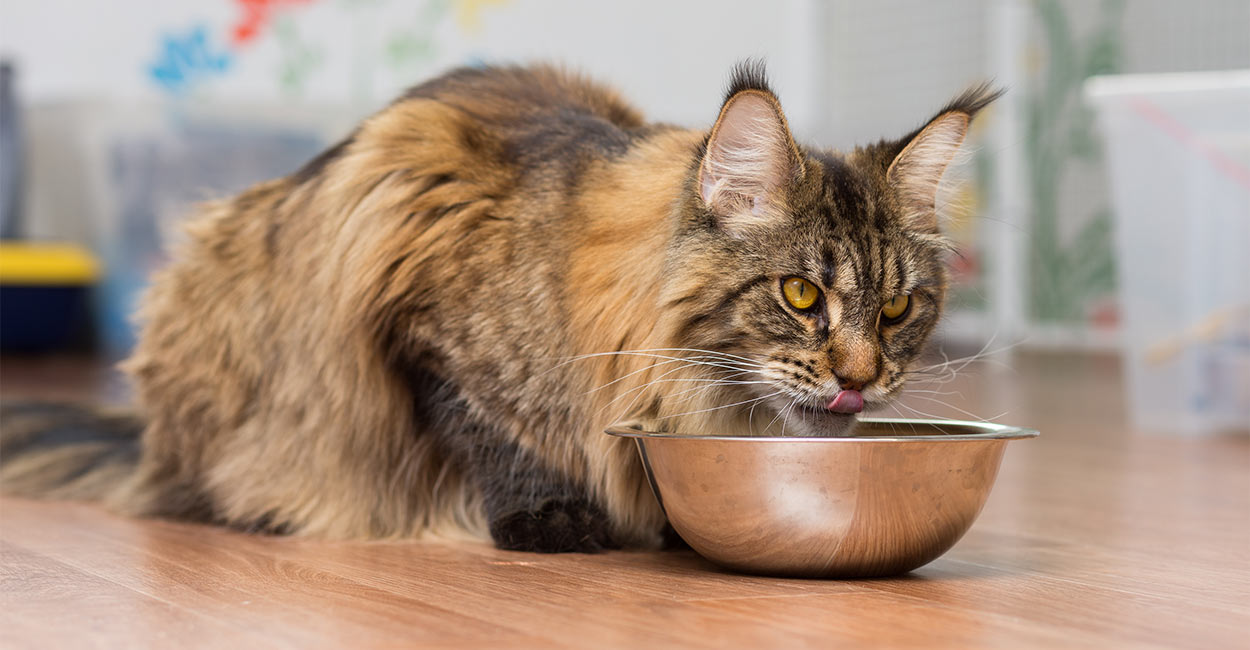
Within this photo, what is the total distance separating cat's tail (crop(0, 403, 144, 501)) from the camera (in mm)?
2125

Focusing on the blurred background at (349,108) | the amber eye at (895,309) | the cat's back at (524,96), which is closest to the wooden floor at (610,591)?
the amber eye at (895,309)

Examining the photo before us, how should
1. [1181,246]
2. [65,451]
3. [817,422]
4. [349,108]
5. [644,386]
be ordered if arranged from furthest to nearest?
1. [349,108]
2. [1181,246]
3. [65,451]
4. [644,386]
5. [817,422]

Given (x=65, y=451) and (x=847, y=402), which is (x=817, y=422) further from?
(x=65, y=451)

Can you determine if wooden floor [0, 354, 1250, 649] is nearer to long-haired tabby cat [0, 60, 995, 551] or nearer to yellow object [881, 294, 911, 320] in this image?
long-haired tabby cat [0, 60, 995, 551]

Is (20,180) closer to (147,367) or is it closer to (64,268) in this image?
(64,268)

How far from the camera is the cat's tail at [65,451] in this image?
212cm

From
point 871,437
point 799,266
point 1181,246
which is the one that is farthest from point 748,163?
point 1181,246

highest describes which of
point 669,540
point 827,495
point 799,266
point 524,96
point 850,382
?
point 524,96

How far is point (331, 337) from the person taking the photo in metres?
1.79

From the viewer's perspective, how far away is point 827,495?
1.37 m

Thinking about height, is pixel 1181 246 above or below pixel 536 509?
above

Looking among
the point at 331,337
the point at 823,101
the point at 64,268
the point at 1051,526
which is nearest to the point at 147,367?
the point at 331,337

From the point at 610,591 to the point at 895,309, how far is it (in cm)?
46

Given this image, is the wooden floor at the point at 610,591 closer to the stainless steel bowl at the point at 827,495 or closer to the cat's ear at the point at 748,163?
the stainless steel bowl at the point at 827,495
